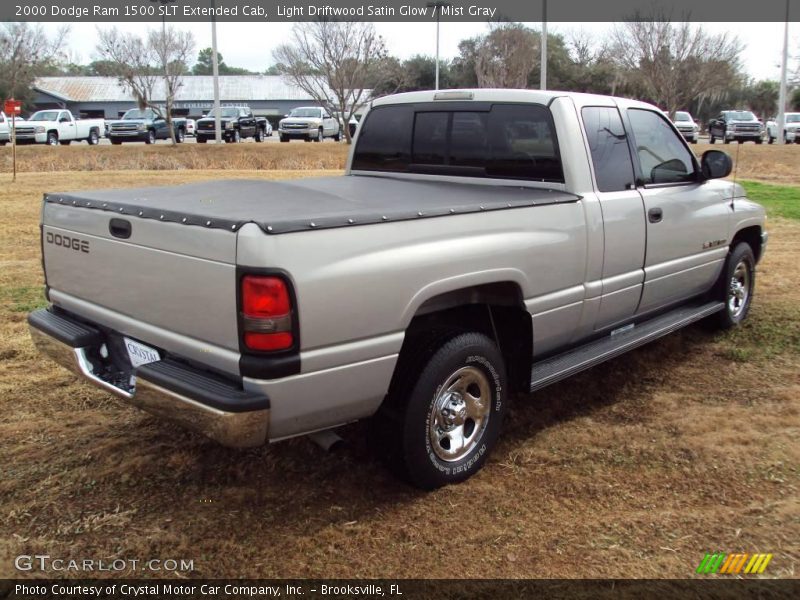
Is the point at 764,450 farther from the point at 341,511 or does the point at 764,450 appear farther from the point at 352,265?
the point at 352,265

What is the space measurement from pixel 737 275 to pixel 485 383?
3370mm

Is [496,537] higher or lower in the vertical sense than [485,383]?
lower

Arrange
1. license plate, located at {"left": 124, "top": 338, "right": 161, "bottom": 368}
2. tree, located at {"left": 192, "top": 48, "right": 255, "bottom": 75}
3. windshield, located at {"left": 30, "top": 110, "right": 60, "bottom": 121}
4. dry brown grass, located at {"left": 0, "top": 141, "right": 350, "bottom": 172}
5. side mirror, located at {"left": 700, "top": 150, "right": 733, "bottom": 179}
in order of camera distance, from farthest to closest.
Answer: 1. tree, located at {"left": 192, "top": 48, "right": 255, "bottom": 75}
2. windshield, located at {"left": 30, "top": 110, "right": 60, "bottom": 121}
3. dry brown grass, located at {"left": 0, "top": 141, "right": 350, "bottom": 172}
4. side mirror, located at {"left": 700, "top": 150, "right": 733, "bottom": 179}
5. license plate, located at {"left": 124, "top": 338, "right": 161, "bottom": 368}

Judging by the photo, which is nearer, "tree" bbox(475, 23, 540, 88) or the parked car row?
the parked car row

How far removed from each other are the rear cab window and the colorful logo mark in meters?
2.12

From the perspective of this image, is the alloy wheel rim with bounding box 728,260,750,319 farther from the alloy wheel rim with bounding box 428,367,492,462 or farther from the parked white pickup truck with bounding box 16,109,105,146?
the parked white pickup truck with bounding box 16,109,105,146

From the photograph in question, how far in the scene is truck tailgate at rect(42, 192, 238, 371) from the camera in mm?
2896

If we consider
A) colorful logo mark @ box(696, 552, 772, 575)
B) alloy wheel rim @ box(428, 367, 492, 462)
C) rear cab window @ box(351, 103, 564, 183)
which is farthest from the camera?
rear cab window @ box(351, 103, 564, 183)

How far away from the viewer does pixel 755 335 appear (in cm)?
600

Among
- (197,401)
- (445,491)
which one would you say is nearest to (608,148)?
(445,491)

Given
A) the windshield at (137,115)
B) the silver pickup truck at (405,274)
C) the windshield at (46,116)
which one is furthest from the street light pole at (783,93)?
the silver pickup truck at (405,274)

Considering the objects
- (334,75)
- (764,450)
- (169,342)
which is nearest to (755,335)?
(764,450)

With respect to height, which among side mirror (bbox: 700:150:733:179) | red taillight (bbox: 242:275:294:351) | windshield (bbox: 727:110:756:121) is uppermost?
windshield (bbox: 727:110:756:121)

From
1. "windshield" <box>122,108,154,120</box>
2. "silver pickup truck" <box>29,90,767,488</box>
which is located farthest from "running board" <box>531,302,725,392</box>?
"windshield" <box>122,108,154,120</box>
